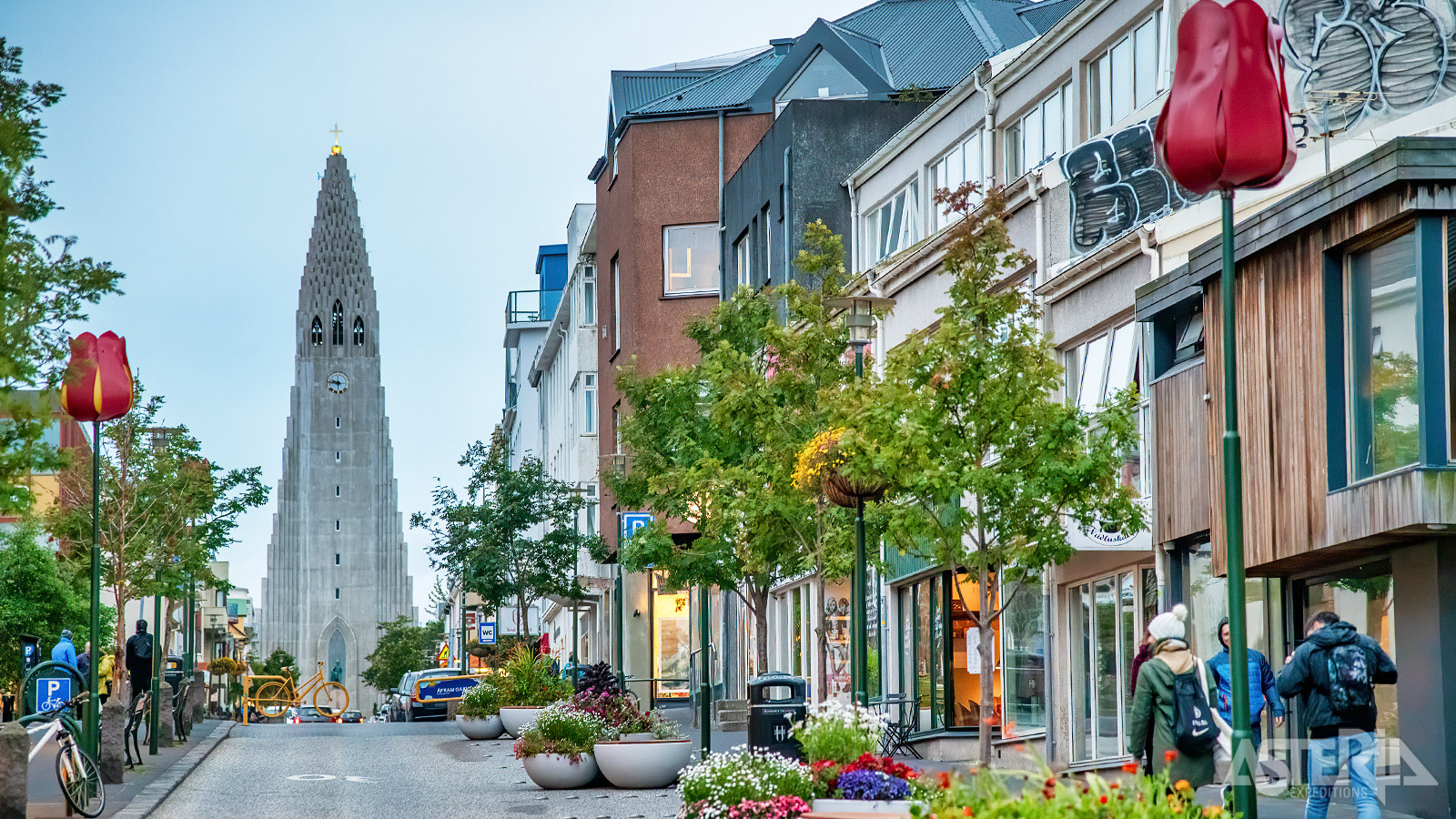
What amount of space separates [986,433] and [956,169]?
1155 cm

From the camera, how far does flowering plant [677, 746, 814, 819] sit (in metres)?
13.5

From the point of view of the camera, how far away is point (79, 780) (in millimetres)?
17234

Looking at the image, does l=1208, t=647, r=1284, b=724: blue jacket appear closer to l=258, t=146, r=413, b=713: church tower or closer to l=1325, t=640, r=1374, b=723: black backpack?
l=1325, t=640, r=1374, b=723: black backpack

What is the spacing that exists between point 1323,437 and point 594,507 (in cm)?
4917

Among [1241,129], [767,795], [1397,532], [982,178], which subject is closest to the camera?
[1241,129]

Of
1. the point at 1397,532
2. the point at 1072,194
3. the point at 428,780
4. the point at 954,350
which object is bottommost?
the point at 428,780

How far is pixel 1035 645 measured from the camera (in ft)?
83.4

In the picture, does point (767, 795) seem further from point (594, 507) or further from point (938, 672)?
point (594, 507)

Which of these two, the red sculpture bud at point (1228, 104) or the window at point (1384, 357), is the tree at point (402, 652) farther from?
the red sculpture bud at point (1228, 104)

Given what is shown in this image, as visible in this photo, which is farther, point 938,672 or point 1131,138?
point 938,672

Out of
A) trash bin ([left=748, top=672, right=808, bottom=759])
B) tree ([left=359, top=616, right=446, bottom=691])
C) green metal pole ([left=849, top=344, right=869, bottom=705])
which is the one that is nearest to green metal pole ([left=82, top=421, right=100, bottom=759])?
trash bin ([left=748, top=672, right=808, bottom=759])

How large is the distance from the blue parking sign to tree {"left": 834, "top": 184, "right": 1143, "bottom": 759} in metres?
8.20

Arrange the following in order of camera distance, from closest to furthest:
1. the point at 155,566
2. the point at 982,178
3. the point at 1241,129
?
the point at 1241,129
the point at 982,178
the point at 155,566

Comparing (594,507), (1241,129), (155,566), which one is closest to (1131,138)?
(1241,129)
